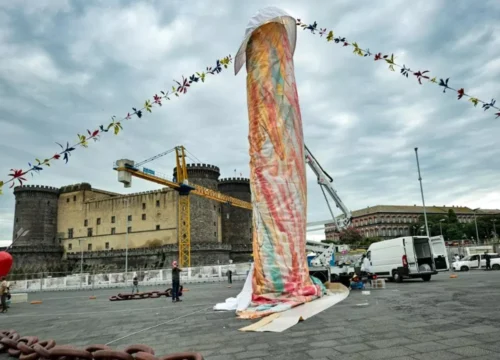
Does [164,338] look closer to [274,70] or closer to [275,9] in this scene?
[274,70]

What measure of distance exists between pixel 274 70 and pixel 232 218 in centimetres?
5518

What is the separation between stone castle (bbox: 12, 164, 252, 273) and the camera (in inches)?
2256

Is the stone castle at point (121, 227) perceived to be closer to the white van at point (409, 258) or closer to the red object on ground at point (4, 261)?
the white van at point (409, 258)

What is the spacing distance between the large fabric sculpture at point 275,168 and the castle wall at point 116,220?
160 feet

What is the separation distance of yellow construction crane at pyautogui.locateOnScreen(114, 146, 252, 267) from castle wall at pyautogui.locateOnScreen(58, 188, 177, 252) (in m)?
2.34

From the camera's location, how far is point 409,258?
1936 cm

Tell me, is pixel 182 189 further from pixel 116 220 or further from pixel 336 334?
pixel 336 334

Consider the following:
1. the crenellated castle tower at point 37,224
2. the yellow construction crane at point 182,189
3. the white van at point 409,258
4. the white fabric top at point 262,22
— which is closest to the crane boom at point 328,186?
the white van at point 409,258

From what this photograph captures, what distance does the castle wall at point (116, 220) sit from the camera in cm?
5903

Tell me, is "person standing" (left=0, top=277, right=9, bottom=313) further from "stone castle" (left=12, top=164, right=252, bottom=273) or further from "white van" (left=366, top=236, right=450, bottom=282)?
"stone castle" (left=12, top=164, right=252, bottom=273)

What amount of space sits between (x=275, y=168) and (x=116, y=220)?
57.1 metres

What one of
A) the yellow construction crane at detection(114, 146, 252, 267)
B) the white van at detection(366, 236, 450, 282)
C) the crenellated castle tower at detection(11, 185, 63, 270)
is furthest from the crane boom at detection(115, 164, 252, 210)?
the white van at detection(366, 236, 450, 282)

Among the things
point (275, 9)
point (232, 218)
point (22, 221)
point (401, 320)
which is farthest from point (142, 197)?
point (401, 320)

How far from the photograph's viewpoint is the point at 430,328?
6.02 meters
